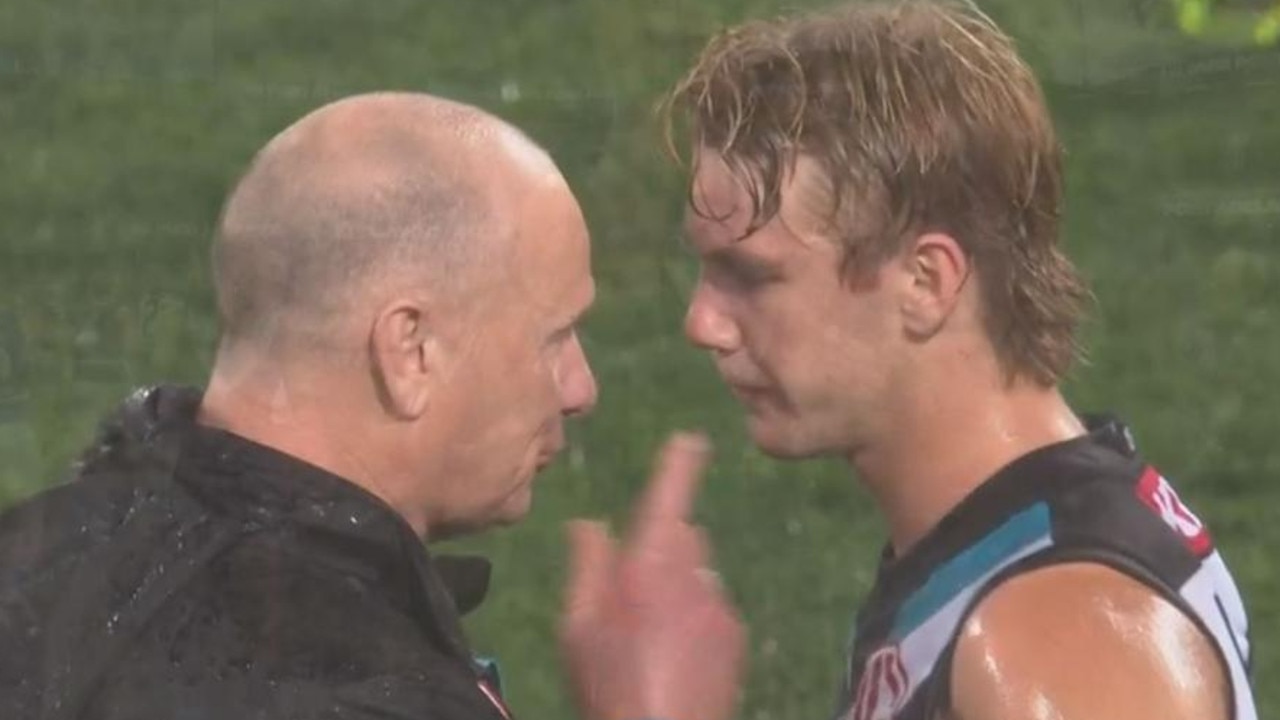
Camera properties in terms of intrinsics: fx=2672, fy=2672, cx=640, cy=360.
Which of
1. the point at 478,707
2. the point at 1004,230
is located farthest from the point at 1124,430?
the point at 478,707

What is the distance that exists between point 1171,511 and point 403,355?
595mm

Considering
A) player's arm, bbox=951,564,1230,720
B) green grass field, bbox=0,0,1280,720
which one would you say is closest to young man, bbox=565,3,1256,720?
player's arm, bbox=951,564,1230,720

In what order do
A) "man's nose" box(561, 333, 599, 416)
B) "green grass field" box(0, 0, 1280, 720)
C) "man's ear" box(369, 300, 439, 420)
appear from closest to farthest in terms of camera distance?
1. "man's ear" box(369, 300, 439, 420)
2. "man's nose" box(561, 333, 599, 416)
3. "green grass field" box(0, 0, 1280, 720)

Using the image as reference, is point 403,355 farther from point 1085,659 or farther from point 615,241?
point 615,241

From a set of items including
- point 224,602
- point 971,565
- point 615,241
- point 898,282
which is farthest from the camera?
point 615,241

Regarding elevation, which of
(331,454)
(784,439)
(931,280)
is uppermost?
(331,454)

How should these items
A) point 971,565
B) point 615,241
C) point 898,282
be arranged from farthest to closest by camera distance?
point 615,241
point 898,282
point 971,565

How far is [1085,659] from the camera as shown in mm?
1733

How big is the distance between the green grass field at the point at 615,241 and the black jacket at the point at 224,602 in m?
1.78

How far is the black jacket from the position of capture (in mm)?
1527

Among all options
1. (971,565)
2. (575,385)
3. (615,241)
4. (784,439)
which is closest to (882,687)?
(971,565)

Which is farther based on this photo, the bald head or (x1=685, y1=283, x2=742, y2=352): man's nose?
(x1=685, y1=283, x2=742, y2=352): man's nose

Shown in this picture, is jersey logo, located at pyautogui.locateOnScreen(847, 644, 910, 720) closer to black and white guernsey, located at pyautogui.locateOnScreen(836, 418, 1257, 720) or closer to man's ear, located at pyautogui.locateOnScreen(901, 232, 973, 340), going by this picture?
black and white guernsey, located at pyautogui.locateOnScreen(836, 418, 1257, 720)

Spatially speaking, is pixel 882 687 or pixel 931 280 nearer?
pixel 882 687
